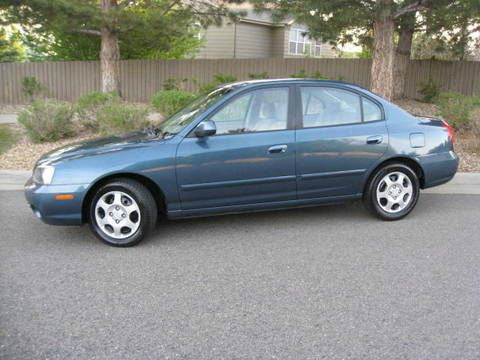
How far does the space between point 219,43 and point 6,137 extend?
19.2 m

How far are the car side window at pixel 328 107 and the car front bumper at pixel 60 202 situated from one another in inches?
94.8

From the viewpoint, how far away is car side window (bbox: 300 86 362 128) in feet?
17.5

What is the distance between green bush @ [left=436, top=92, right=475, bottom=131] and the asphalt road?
15.6 ft

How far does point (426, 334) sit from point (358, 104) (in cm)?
293

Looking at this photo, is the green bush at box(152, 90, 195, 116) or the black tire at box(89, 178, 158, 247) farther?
the green bush at box(152, 90, 195, 116)

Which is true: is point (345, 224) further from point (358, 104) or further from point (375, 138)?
point (358, 104)

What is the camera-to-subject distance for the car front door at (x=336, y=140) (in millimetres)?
5242

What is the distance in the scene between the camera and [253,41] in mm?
29219

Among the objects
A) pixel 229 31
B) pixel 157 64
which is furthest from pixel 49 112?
pixel 229 31

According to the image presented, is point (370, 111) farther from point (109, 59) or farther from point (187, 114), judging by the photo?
point (109, 59)

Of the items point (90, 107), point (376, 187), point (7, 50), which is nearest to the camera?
point (376, 187)

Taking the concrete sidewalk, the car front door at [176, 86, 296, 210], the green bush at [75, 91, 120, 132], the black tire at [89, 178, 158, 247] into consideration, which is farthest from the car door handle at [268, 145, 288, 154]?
the green bush at [75, 91, 120, 132]

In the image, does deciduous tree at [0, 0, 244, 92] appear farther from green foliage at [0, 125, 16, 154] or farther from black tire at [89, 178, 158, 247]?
black tire at [89, 178, 158, 247]

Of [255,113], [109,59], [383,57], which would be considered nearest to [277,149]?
[255,113]
